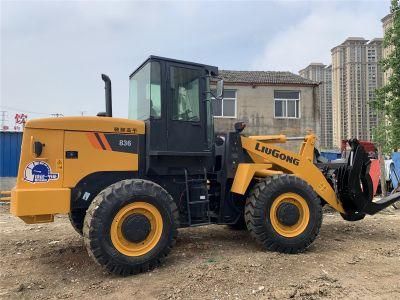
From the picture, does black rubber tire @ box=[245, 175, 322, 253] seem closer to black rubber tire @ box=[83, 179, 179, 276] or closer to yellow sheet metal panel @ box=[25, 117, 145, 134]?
black rubber tire @ box=[83, 179, 179, 276]

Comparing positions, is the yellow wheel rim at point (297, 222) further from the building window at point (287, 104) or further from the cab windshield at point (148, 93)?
the building window at point (287, 104)

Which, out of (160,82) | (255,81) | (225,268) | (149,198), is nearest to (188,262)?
(225,268)

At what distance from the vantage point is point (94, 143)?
616 cm

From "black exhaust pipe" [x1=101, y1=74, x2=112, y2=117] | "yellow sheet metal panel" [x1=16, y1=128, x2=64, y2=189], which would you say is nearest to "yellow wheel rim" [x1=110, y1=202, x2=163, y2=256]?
"yellow sheet metal panel" [x1=16, y1=128, x2=64, y2=189]

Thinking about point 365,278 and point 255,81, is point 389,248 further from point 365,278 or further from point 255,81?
point 255,81

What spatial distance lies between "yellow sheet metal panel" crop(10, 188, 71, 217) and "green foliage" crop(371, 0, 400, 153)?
749 inches

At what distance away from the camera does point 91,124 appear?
617cm

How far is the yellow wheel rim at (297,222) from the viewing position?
6914mm

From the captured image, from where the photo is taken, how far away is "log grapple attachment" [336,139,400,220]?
796 centimetres

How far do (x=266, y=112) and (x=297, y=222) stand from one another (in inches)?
831

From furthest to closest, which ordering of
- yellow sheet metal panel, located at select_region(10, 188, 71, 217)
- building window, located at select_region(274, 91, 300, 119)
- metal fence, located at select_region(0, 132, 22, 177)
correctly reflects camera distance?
building window, located at select_region(274, 91, 300, 119) < metal fence, located at select_region(0, 132, 22, 177) < yellow sheet metal panel, located at select_region(10, 188, 71, 217)

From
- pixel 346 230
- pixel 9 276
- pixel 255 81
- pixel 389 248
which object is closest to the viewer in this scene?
pixel 9 276

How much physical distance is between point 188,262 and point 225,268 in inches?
25.4

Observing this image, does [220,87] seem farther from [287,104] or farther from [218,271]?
[287,104]
